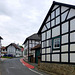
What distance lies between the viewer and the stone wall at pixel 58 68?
1078 centimetres

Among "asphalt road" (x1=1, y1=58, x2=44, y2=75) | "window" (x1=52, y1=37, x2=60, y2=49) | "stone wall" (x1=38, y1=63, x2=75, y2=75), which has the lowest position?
"asphalt road" (x1=1, y1=58, x2=44, y2=75)

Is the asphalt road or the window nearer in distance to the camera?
the window

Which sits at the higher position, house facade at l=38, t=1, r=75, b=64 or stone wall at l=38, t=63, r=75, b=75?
house facade at l=38, t=1, r=75, b=64

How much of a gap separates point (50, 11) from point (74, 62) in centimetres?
733

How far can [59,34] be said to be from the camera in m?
13.0

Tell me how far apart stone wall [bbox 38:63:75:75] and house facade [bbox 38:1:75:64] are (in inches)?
16.0

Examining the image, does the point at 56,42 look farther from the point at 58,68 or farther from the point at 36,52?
the point at 36,52

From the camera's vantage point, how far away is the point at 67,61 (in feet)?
37.6

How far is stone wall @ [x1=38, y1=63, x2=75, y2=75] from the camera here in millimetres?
10777

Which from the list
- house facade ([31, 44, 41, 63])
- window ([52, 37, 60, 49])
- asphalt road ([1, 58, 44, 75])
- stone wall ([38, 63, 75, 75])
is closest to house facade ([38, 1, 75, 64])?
window ([52, 37, 60, 49])

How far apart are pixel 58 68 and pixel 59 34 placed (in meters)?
3.39

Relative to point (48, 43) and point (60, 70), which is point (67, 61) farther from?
point (48, 43)

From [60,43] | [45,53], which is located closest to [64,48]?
[60,43]

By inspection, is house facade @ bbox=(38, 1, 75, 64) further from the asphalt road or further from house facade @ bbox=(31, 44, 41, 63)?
house facade @ bbox=(31, 44, 41, 63)
